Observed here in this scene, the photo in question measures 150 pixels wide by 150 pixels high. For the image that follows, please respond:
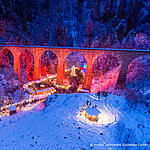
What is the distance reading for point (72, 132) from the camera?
38.9 feet

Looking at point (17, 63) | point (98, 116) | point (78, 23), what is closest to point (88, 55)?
point (98, 116)

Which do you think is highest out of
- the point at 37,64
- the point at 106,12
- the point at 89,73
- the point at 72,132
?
the point at 106,12

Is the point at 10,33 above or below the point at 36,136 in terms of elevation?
above

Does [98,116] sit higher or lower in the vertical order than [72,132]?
higher

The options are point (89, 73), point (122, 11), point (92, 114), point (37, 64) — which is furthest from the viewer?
point (122, 11)

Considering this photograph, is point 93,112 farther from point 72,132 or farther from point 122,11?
point 122,11

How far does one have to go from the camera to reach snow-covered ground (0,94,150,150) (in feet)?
34.4

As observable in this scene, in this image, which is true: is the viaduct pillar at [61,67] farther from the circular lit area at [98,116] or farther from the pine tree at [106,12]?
the pine tree at [106,12]

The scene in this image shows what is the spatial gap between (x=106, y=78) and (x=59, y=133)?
29.8m

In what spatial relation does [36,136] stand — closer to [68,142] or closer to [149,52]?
[68,142]

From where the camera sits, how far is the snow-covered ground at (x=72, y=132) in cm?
1048

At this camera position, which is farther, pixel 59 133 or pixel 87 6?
pixel 87 6

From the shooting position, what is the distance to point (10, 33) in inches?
1865

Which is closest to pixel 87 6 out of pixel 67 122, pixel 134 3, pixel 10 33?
pixel 134 3
